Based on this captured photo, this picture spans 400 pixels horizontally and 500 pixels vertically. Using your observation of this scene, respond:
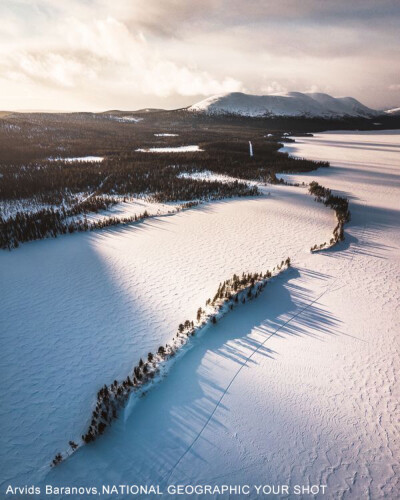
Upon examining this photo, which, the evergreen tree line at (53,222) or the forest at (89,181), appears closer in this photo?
the evergreen tree line at (53,222)

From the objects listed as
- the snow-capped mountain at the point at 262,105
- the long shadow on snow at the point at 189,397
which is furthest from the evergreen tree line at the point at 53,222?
the snow-capped mountain at the point at 262,105

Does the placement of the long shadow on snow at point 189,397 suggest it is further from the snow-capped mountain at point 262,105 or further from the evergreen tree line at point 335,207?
the snow-capped mountain at point 262,105

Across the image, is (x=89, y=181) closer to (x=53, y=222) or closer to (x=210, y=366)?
(x=53, y=222)

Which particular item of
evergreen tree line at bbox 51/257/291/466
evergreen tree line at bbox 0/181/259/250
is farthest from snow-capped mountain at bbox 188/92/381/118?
evergreen tree line at bbox 51/257/291/466

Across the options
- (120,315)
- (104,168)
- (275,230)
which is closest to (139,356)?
(120,315)

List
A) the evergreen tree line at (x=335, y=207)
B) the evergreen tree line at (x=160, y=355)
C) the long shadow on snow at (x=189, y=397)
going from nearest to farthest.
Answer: the long shadow on snow at (x=189, y=397)
the evergreen tree line at (x=160, y=355)
the evergreen tree line at (x=335, y=207)

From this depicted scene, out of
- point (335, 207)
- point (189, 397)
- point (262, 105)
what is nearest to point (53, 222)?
point (189, 397)
